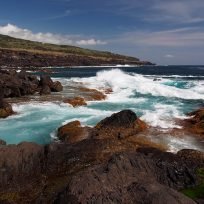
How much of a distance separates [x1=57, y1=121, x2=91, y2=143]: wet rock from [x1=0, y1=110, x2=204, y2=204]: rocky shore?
3.77 metres

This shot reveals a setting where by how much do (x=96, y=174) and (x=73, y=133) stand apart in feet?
45.3

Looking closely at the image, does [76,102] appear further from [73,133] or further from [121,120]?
[73,133]

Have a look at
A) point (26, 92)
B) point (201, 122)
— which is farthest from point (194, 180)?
point (26, 92)

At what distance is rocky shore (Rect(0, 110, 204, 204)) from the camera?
11.2 m

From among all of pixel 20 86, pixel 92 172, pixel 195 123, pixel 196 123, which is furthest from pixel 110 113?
pixel 92 172

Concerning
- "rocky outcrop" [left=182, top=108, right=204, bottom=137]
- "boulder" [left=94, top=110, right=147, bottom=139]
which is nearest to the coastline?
"boulder" [left=94, top=110, right=147, bottom=139]

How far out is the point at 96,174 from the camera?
12.1 metres

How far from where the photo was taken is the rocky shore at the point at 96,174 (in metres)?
11.2

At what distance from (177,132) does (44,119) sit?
13.1m

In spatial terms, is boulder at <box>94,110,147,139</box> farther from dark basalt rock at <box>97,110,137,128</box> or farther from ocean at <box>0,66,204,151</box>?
ocean at <box>0,66,204,151</box>

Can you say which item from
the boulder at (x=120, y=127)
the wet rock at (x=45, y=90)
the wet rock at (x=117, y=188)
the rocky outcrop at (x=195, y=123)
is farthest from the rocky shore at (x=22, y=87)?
the wet rock at (x=117, y=188)

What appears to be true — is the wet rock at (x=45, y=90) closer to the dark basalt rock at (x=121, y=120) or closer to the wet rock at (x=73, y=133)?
the wet rock at (x=73, y=133)

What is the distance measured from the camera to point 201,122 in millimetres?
30484

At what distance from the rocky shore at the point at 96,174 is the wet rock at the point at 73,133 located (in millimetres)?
3771
